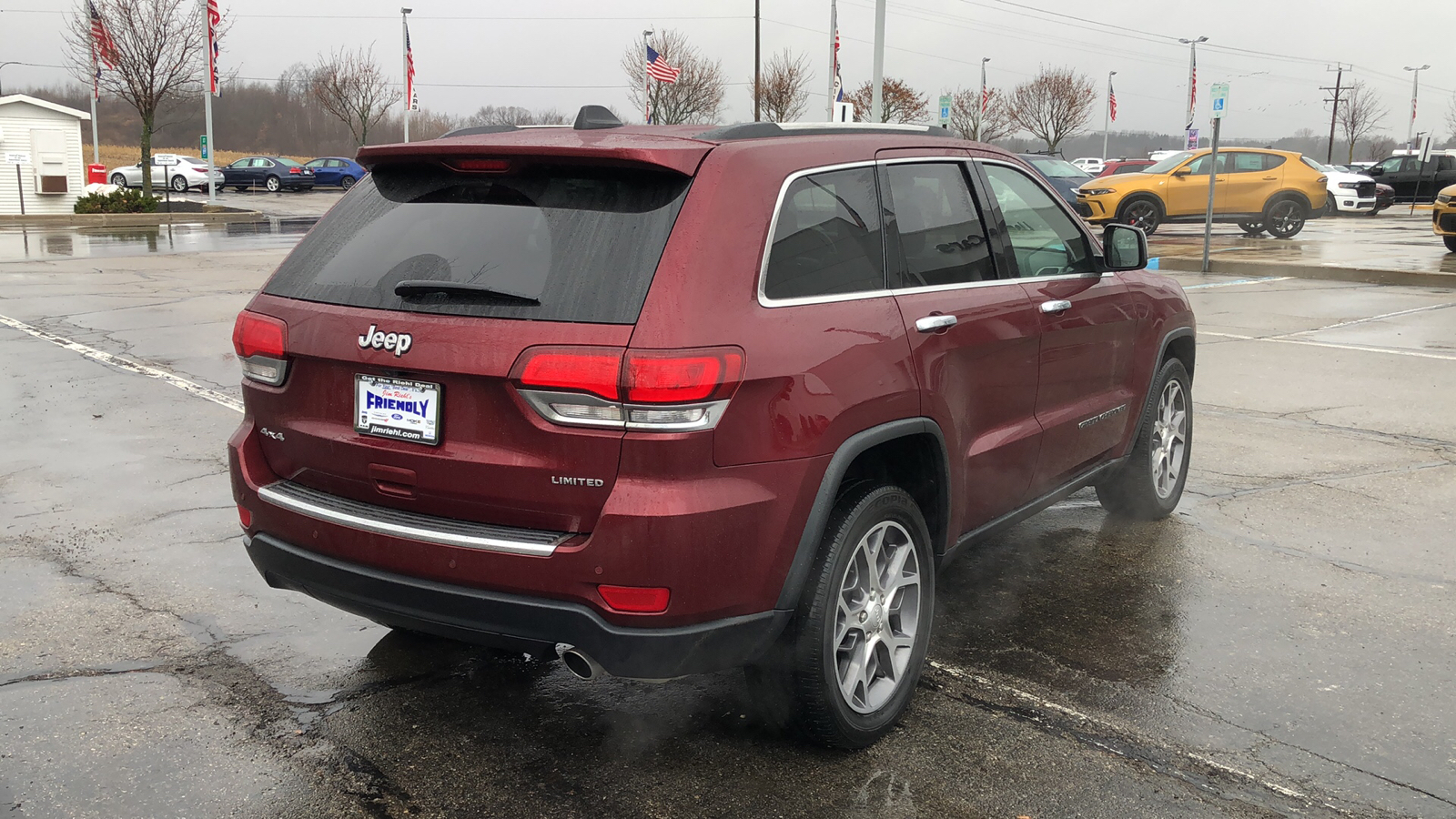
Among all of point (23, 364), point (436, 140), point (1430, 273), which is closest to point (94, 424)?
point (23, 364)

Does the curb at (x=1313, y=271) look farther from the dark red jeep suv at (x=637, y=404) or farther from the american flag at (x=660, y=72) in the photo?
the american flag at (x=660, y=72)

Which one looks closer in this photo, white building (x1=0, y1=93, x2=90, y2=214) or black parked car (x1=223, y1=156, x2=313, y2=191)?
white building (x1=0, y1=93, x2=90, y2=214)

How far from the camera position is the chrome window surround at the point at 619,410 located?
8.98ft

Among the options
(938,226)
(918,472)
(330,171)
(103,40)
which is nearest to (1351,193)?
(103,40)

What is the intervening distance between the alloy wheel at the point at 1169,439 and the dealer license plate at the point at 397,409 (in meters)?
3.68

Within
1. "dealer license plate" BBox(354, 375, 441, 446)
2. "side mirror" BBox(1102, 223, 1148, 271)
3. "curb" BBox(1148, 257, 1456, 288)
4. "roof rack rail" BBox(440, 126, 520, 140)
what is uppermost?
"roof rack rail" BBox(440, 126, 520, 140)

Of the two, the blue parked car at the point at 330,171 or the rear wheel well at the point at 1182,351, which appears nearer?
the rear wheel well at the point at 1182,351

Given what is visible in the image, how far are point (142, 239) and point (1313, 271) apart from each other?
872 inches

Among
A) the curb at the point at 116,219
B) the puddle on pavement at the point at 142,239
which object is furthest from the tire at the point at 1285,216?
the curb at the point at 116,219

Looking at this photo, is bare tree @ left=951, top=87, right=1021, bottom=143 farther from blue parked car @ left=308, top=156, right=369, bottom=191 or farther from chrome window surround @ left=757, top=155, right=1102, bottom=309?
chrome window surround @ left=757, top=155, right=1102, bottom=309

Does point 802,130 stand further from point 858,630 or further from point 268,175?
point 268,175

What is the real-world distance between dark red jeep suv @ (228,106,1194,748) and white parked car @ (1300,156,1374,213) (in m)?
37.0

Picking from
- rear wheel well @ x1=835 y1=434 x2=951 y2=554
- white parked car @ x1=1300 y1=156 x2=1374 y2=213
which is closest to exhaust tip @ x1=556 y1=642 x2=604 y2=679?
rear wheel well @ x1=835 y1=434 x2=951 y2=554

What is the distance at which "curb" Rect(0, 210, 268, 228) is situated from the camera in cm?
2872
